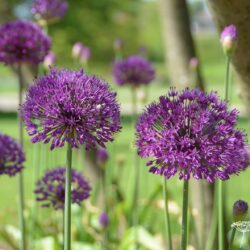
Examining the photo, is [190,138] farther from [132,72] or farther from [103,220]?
[132,72]

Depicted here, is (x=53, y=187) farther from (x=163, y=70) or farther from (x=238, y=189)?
(x=163, y=70)

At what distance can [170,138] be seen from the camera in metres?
1.56

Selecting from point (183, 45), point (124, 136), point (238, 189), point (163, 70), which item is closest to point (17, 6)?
point (124, 136)

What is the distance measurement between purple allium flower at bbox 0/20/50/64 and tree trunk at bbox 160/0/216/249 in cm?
132

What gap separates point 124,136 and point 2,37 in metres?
11.6

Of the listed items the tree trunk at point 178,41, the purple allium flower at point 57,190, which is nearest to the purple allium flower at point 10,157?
the purple allium flower at point 57,190

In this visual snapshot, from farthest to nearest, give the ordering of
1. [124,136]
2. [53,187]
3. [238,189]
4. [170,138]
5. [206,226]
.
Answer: [124,136] < [238,189] < [206,226] < [53,187] < [170,138]

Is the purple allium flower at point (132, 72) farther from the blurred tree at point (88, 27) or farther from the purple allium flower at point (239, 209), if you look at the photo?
the blurred tree at point (88, 27)

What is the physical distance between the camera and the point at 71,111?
5.26 ft

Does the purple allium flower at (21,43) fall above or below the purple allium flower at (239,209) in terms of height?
above

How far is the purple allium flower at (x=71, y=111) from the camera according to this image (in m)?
1.60

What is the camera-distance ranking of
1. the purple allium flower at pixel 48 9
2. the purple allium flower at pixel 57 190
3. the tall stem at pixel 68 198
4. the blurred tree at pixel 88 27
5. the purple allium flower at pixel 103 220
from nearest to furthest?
the tall stem at pixel 68 198
the purple allium flower at pixel 57 190
the purple allium flower at pixel 103 220
the purple allium flower at pixel 48 9
the blurred tree at pixel 88 27

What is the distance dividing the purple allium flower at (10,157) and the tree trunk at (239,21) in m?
0.94

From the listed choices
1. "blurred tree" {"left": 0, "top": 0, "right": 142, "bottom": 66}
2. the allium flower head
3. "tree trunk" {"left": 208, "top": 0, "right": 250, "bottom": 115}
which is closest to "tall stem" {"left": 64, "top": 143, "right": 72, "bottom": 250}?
the allium flower head
